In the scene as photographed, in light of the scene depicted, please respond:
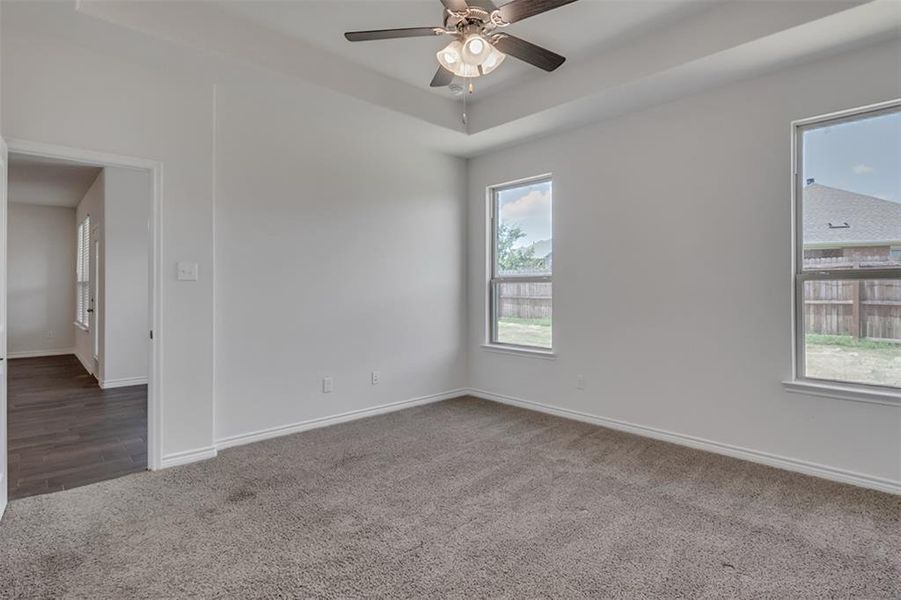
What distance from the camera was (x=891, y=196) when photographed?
2723 millimetres

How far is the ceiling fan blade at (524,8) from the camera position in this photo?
203 centimetres

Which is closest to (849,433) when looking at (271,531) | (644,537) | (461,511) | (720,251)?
(720,251)

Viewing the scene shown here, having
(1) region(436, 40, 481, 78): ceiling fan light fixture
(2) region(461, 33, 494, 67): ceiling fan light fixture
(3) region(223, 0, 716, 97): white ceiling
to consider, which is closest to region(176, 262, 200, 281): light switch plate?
(3) region(223, 0, 716, 97): white ceiling

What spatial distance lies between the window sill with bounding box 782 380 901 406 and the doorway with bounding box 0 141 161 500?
422 cm

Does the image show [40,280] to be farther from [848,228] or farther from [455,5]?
[848,228]

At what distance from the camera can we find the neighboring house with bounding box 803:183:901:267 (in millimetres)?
2740

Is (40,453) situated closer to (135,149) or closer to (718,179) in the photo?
(135,149)

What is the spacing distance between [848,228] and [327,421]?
4048mm

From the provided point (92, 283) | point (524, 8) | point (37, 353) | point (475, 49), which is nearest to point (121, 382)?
point (92, 283)

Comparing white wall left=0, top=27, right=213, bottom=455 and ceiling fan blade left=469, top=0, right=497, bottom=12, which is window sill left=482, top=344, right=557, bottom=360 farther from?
ceiling fan blade left=469, top=0, right=497, bottom=12

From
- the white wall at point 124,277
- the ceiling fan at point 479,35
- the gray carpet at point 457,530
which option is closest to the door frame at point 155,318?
the gray carpet at point 457,530

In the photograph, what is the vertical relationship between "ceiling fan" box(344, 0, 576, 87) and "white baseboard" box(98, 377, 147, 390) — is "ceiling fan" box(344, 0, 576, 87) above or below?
above

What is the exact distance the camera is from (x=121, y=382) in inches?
221

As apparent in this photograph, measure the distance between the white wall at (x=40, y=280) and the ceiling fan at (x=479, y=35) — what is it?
8583mm
